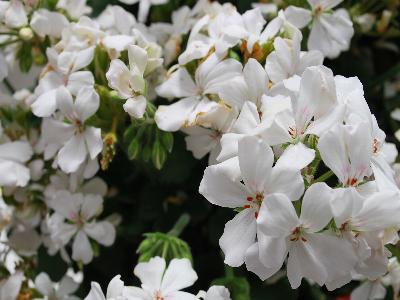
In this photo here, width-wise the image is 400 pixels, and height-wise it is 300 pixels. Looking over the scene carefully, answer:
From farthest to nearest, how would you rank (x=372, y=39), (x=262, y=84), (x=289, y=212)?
(x=372, y=39) < (x=262, y=84) < (x=289, y=212)

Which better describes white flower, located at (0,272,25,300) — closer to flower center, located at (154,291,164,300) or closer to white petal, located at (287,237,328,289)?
flower center, located at (154,291,164,300)

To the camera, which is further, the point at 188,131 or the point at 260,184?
the point at 188,131

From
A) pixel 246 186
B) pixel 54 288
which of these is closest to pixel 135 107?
pixel 246 186

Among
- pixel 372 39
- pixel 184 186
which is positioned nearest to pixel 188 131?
pixel 184 186

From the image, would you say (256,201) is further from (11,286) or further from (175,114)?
(11,286)

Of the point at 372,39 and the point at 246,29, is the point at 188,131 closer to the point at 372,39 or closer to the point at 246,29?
the point at 246,29

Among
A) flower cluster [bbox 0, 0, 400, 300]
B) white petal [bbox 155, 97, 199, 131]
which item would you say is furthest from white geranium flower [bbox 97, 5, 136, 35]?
white petal [bbox 155, 97, 199, 131]
